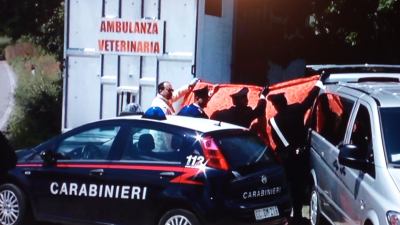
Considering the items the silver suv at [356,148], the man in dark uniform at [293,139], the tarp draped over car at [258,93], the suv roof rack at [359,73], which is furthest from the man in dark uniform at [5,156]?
the tarp draped over car at [258,93]

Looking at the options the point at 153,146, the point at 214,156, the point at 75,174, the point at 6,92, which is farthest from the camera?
the point at 6,92

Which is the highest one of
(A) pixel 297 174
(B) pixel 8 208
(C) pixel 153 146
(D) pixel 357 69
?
(D) pixel 357 69

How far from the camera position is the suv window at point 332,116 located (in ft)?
26.9

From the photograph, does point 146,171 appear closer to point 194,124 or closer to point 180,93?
point 194,124

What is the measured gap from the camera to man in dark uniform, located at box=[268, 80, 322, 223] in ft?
32.2

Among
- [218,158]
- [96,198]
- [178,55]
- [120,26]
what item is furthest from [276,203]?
[120,26]

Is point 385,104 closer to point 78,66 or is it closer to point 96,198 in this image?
point 96,198

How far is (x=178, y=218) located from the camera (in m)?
7.64

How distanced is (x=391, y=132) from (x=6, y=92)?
26.2m

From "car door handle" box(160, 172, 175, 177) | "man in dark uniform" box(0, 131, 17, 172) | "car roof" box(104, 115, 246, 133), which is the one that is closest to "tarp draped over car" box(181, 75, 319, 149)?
"car roof" box(104, 115, 246, 133)

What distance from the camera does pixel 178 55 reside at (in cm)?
1147

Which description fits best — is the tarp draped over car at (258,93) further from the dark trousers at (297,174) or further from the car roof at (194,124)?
the car roof at (194,124)

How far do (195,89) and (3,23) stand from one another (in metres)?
8.48

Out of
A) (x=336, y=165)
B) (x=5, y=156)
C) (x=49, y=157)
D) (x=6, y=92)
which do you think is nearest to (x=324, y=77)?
(x=336, y=165)
